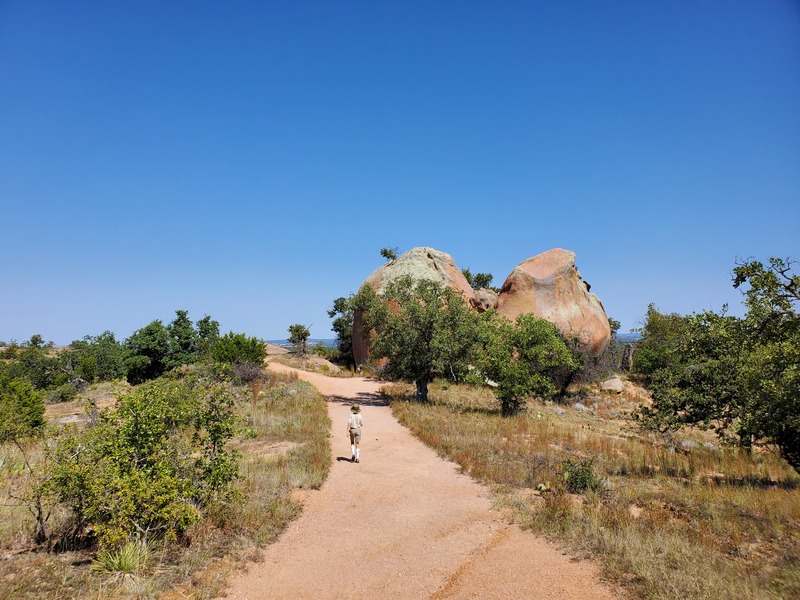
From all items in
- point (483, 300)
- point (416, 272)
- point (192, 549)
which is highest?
point (416, 272)

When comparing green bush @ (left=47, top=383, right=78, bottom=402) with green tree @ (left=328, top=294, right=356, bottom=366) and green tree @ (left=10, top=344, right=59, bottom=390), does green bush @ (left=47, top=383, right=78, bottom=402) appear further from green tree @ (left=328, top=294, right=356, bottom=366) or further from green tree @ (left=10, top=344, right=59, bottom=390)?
green tree @ (left=328, top=294, right=356, bottom=366)

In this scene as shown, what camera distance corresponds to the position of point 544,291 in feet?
113

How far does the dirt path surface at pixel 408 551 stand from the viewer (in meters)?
5.80

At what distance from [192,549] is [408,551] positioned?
10.7 feet

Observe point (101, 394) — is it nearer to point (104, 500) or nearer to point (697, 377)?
point (104, 500)

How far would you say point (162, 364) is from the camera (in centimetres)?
3588

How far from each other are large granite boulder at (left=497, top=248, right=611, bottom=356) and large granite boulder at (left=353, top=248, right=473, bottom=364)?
417 centimetres

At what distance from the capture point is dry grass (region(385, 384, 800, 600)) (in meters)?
5.68

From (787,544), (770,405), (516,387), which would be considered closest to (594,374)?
(516,387)

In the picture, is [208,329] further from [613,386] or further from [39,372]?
[613,386]

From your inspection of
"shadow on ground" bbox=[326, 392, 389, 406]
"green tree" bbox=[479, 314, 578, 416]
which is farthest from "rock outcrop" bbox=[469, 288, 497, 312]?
"green tree" bbox=[479, 314, 578, 416]

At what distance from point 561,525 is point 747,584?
2606 mm

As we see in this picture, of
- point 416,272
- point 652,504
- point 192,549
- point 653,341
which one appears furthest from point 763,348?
point 653,341

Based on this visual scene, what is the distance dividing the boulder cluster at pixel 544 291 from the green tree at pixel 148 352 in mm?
15479
